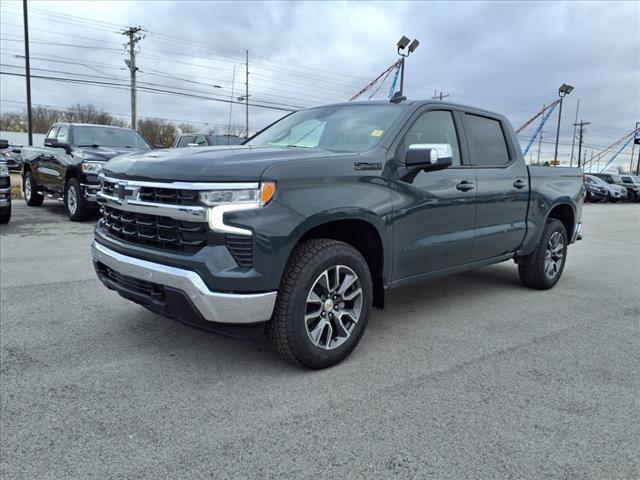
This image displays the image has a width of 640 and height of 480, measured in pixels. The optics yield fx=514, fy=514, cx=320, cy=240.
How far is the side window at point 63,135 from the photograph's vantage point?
10.5 meters

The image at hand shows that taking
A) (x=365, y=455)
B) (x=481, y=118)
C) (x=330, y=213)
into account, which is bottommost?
(x=365, y=455)

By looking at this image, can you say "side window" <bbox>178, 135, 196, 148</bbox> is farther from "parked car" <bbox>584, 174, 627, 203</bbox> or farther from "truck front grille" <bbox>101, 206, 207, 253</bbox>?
"parked car" <bbox>584, 174, 627, 203</bbox>

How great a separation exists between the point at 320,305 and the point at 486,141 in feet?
8.58

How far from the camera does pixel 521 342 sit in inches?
160

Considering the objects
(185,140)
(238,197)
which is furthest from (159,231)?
(185,140)

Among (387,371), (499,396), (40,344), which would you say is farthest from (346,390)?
(40,344)

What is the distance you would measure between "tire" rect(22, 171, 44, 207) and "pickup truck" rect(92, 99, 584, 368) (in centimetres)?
973

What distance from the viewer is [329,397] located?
3055 mm

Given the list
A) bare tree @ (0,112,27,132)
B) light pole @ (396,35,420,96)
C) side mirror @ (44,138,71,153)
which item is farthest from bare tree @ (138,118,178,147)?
side mirror @ (44,138,71,153)

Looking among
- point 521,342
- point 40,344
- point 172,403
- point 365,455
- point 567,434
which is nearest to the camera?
point 365,455

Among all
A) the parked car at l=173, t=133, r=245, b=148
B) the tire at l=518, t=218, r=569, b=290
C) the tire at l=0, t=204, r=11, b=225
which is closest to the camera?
the tire at l=518, t=218, r=569, b=290

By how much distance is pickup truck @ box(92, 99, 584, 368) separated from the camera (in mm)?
2959

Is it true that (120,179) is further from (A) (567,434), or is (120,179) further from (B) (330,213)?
(A) (567,434)

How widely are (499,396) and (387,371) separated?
72cm
